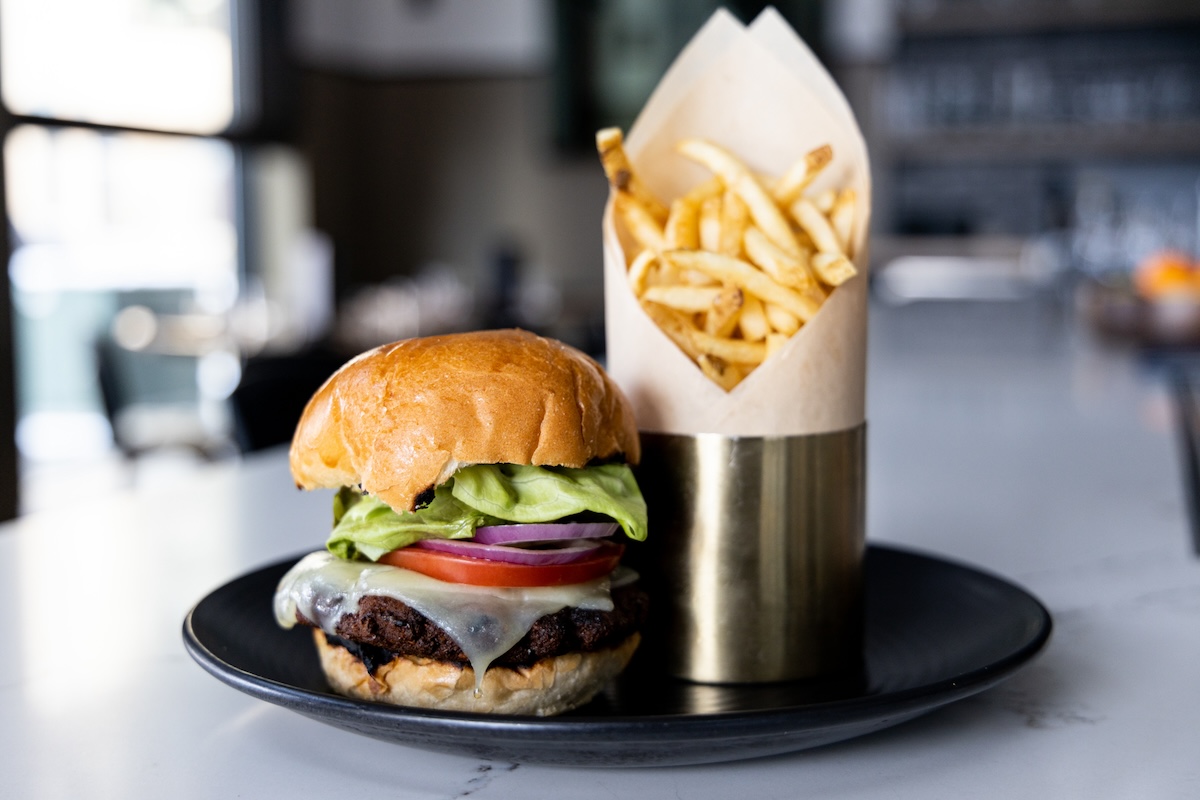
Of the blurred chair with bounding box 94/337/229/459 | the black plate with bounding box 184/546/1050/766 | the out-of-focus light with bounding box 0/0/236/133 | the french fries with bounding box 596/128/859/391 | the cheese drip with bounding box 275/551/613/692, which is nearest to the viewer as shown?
the black plate with bounding box 184/546/1050/766

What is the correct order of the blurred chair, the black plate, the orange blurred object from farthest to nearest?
the blurred chair, the orange blurred object, the black plate

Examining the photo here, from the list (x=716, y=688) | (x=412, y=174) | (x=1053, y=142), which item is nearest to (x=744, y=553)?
(x=716, y=688)

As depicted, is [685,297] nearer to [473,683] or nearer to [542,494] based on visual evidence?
[542,494]

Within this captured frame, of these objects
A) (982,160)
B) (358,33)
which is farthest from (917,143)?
(358,33)

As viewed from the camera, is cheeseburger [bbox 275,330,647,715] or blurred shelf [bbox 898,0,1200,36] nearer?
cheeseburger [bbox 275,330,647,715]

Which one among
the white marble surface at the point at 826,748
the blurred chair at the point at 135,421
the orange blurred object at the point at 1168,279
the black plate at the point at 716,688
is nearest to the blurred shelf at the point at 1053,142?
the orange blurred object at the point at 1168,279

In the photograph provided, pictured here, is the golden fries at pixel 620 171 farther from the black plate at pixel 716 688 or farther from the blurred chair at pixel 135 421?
the blurred chair at pixel 135 421

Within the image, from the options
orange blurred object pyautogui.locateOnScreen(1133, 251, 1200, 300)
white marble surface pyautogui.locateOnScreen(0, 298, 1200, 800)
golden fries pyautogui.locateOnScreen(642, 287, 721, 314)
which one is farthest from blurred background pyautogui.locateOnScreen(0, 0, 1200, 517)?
golden fries pyautogui.locateOnScreen(642, 287, 721, 314)

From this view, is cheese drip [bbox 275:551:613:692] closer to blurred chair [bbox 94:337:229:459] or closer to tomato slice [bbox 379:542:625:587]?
tomato slice [bbox 379:542:625:587]

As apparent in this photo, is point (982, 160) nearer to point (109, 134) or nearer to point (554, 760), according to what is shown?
point (109, 134)
